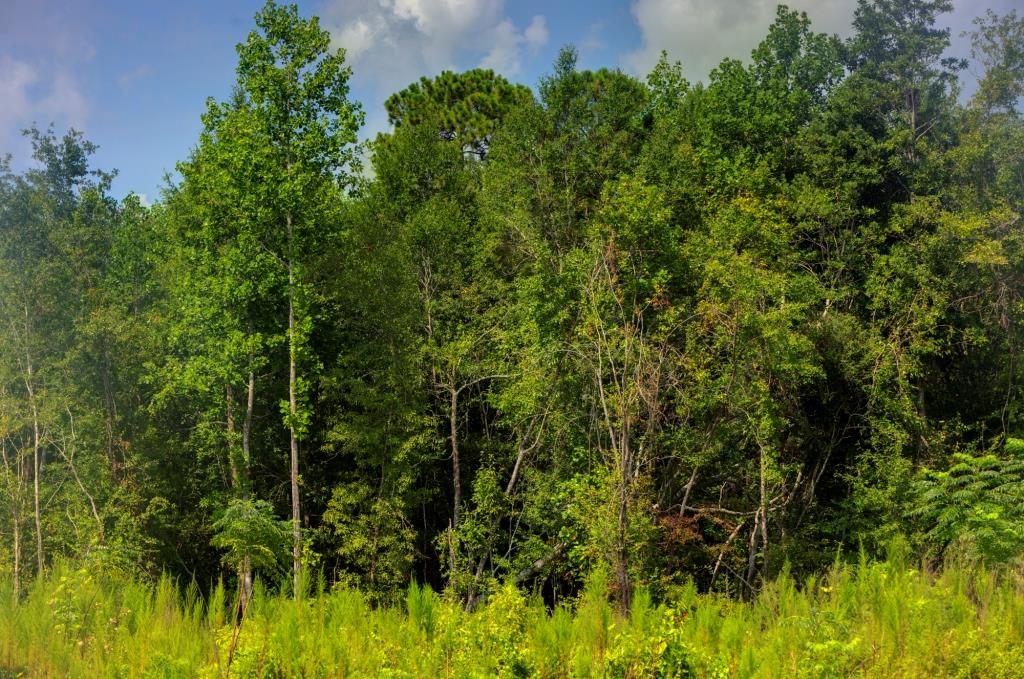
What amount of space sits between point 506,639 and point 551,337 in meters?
12.2

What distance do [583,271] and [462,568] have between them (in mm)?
8194

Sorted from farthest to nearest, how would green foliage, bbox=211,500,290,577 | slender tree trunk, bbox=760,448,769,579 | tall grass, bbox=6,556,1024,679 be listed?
slender tree trunk, bbox=760,448,769,579, green foliage, bbox=211,500,290,577, tall grass, bbox=6,556,1024,679

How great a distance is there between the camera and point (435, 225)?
23.2 m

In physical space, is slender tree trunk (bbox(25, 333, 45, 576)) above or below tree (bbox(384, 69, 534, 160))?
below

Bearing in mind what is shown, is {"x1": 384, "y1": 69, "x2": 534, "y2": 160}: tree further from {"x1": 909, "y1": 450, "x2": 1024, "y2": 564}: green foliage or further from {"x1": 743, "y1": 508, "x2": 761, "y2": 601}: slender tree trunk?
{"x1": 909, "y1": 450, "x2": 1024, "y2": 564}: green foliage

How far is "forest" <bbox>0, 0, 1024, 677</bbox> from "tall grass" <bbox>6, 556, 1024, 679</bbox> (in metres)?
6.65

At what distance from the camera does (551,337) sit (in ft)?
56.7

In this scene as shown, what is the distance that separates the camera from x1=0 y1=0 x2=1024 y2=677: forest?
17062 mm

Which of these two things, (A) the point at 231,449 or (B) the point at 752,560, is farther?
(A) the point at 231,449

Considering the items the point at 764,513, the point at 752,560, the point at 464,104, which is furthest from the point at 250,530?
the point at 464,104

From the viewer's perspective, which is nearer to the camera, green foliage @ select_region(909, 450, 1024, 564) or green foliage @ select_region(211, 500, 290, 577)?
A: green foliage @ select_region(909, 450, 1024, 564)

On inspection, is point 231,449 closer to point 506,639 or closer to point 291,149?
point 291,149

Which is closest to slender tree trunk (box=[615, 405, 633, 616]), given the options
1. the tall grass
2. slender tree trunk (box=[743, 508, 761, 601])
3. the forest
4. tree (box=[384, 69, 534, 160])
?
the forest

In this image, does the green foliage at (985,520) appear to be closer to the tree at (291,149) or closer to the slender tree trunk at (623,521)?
the slender tree trunk at (623,521)
